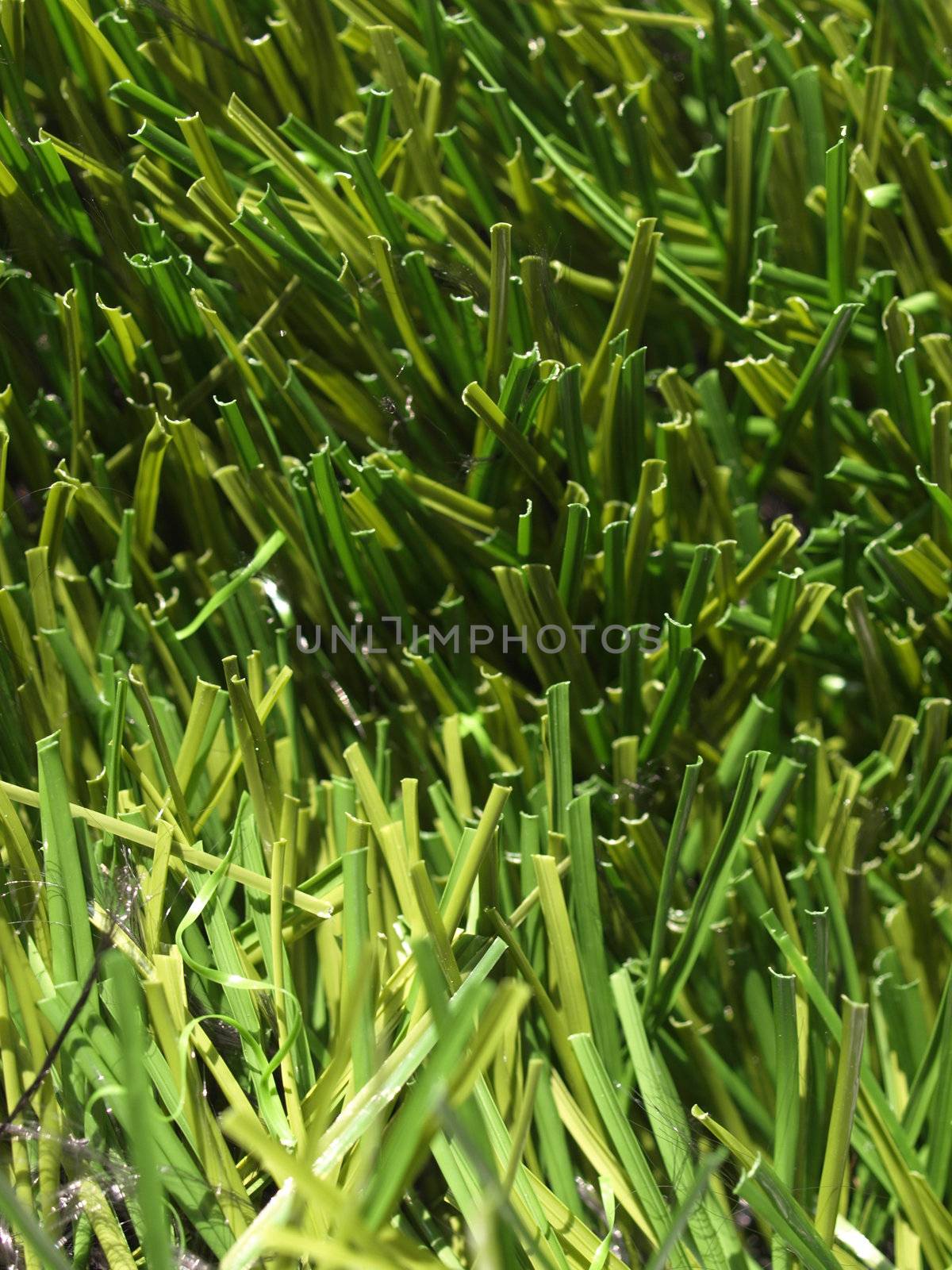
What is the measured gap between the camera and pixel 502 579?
1.77 feet

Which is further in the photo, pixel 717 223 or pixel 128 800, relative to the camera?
pixel 717 223

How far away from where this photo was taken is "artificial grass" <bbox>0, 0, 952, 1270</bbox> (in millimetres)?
471

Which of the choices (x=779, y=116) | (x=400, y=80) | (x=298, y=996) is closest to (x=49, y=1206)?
(x=298, y=996)

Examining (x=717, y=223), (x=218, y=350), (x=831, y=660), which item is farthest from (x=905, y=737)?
(x=218, y=350)

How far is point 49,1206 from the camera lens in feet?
1.39

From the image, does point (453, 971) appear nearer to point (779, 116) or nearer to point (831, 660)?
point (831, 660)

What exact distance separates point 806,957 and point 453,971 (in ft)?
0.63

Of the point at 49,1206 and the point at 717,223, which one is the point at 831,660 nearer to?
the point at 717,223

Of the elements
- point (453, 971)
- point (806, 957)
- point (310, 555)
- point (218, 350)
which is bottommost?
point (806, 957)

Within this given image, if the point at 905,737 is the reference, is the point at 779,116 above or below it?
above

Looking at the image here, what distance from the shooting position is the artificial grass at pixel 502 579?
0.47m

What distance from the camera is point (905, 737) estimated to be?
58 cm

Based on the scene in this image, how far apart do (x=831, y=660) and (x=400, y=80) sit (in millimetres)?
410

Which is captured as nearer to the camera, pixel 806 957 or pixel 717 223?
pixel 806 957
